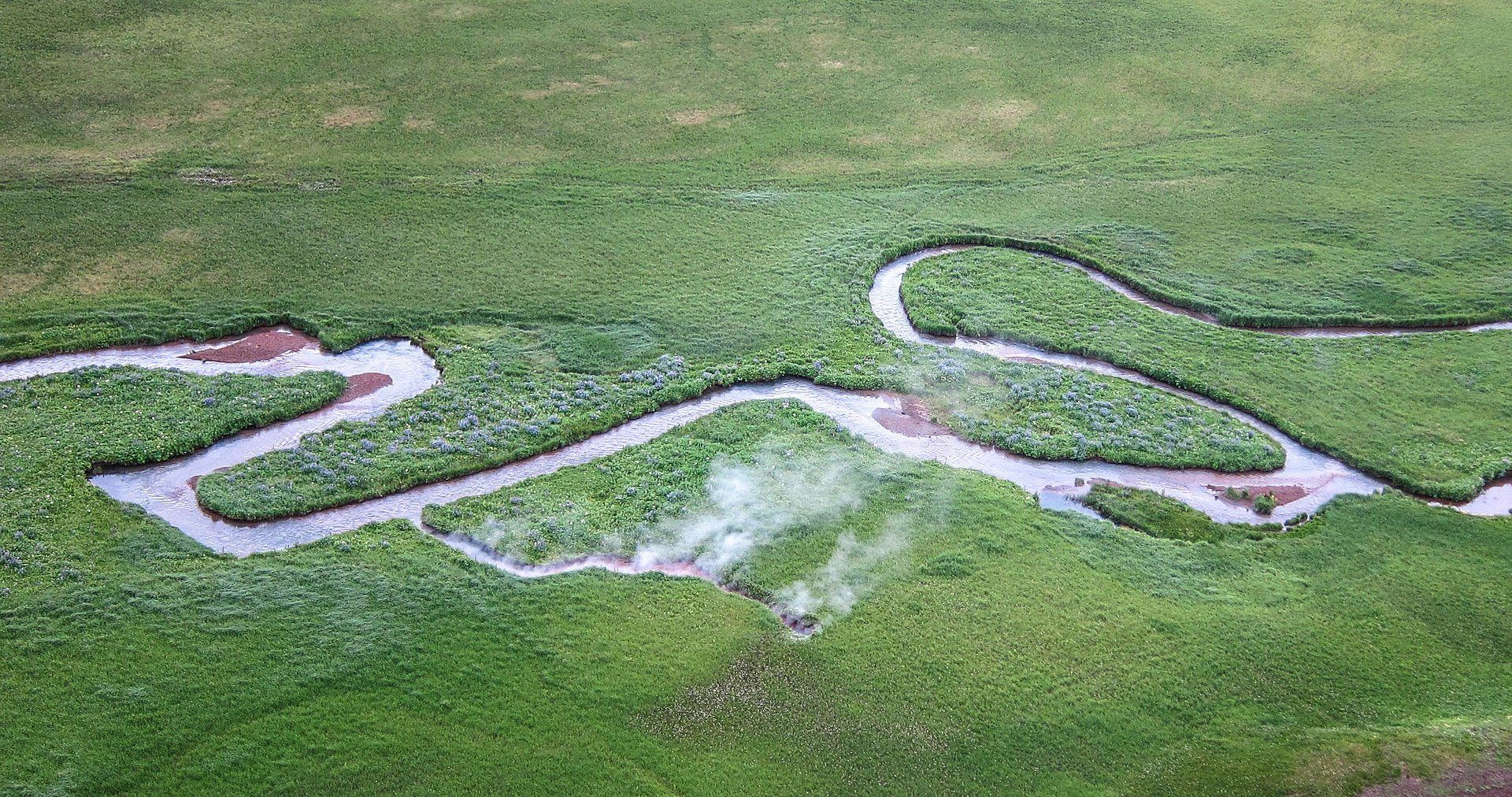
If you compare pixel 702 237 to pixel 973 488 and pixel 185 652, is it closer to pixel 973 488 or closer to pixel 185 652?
pixel 973 488

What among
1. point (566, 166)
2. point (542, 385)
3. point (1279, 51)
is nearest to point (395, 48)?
point (566, 166)

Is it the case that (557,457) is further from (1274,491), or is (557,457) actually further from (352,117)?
(352,117)

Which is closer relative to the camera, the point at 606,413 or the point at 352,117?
the point at 606,413

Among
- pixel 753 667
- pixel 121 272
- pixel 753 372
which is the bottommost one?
pixel 753 667

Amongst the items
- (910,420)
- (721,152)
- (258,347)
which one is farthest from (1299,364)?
(258,347)

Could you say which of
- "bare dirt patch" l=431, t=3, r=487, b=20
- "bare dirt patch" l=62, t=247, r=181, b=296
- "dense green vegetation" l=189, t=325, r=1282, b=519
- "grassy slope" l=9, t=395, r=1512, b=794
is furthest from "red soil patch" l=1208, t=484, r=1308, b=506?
"bare dirt patch" l=431, t=3, r=487, b=20

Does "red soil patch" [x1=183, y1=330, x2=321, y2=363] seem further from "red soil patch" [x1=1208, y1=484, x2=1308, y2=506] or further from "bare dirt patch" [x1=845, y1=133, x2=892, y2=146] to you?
"red soil patch" [x1=1208, y1=484, x2=1308, y2=506]
